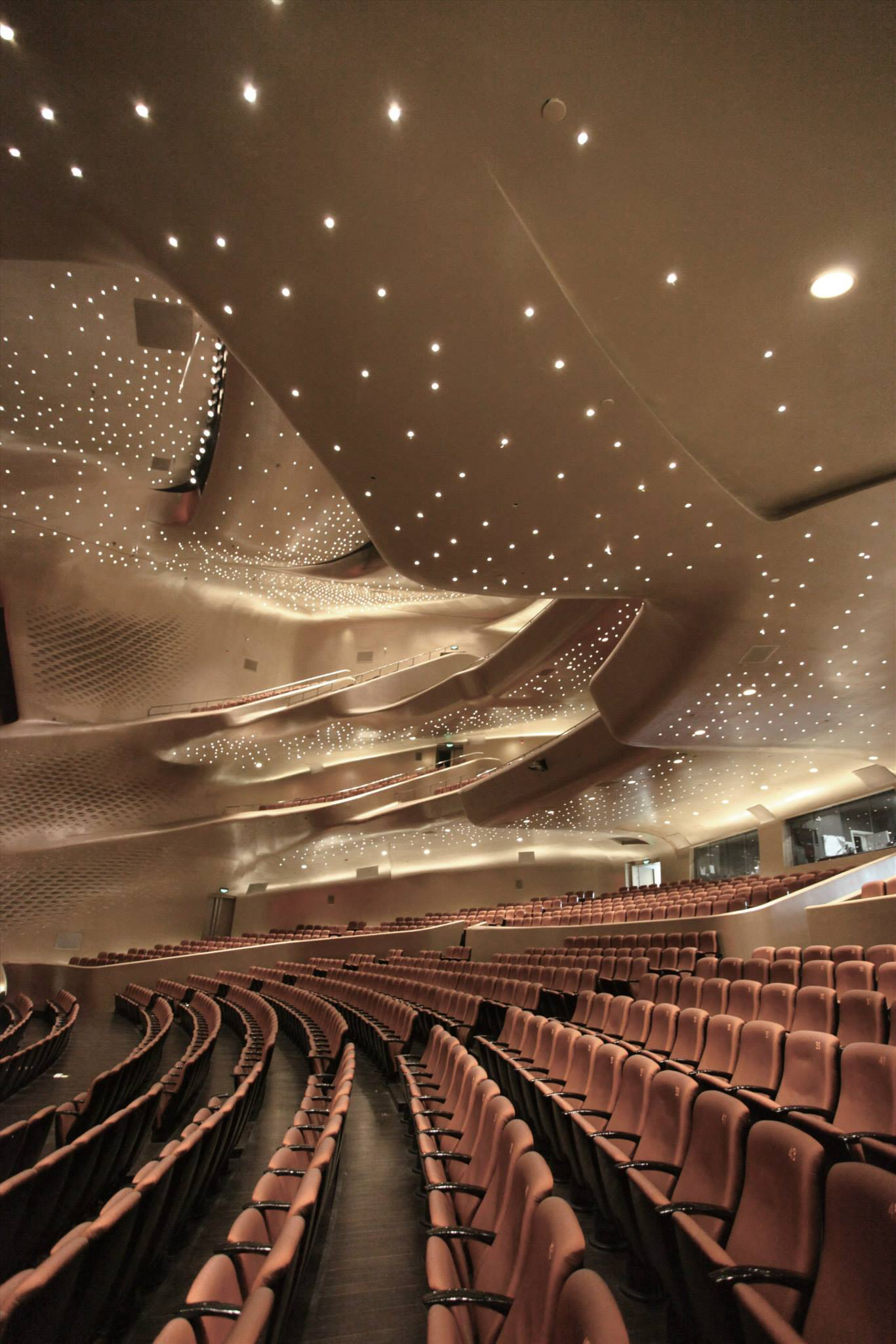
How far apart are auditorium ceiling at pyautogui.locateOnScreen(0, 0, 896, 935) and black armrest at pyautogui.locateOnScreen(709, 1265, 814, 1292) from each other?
12.1ft

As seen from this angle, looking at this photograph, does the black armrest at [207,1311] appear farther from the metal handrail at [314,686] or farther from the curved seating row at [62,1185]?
the metal handrail at [314,686]

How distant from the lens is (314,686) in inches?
558

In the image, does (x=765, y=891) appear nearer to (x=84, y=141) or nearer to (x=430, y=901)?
(x=84, y=141)

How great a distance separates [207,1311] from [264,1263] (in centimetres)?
10

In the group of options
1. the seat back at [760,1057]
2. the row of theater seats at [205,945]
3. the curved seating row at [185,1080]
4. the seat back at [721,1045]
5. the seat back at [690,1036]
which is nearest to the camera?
the seat back at [760,1057]

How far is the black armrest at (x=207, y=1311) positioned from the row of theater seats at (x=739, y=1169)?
774 mm

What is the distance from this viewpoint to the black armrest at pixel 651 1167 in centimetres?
167

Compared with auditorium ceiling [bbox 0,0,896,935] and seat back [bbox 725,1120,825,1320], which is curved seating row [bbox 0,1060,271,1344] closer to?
seat back [bbox 725,1120,825,1320]

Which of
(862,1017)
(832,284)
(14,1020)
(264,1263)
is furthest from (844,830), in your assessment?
(264,1263)

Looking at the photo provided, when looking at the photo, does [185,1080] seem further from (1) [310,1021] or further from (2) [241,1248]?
(2) [241,1248]

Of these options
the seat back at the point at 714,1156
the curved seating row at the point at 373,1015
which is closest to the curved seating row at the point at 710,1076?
the seat back at the point at 714,1156

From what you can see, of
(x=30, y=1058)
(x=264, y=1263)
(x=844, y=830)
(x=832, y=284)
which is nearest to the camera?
(x=264, y=1263)

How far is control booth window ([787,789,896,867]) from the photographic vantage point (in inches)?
369

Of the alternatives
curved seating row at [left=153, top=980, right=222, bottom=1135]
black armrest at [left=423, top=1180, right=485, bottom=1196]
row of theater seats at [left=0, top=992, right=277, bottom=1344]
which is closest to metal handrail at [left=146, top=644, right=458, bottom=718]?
curved seating row at [left=153, top=980, right=222, bottom=1135]
